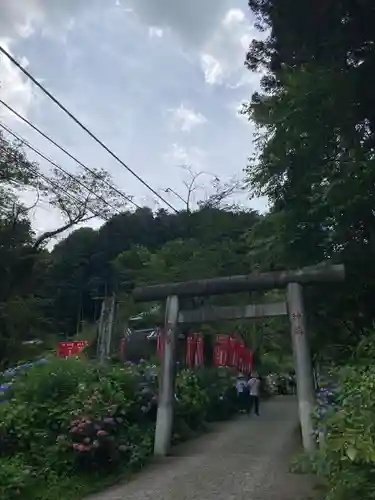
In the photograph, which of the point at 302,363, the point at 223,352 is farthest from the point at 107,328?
the point at 223,352

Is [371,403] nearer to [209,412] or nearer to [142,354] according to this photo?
[209,412]

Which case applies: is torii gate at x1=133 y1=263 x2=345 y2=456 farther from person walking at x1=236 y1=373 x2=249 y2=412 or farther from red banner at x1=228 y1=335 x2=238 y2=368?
red banner at x1=228 y1=335 x2=238 y2=368

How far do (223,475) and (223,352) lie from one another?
12114 millimetres

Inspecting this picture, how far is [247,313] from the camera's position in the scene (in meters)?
9.38

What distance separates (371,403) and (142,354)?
17972 millimetres

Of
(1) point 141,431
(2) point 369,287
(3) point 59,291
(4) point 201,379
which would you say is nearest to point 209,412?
(4) point 201,379

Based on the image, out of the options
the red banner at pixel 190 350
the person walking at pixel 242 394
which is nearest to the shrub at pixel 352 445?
the red banner at pixel 190 350

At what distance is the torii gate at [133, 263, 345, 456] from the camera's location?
8195mm

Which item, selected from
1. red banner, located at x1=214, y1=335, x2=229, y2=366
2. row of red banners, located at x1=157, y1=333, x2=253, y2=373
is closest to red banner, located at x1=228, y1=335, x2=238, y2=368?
row of red banners, located at x1=157, y1=333, x2=253, y2=373

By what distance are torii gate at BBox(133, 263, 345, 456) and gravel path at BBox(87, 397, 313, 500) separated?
2.17ft

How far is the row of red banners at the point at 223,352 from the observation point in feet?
58.1

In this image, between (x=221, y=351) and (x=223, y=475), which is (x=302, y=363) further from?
(x=221, y=351)

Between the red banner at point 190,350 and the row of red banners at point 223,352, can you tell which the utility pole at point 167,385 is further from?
the red banner at point 190,350

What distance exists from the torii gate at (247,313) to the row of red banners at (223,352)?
6.84 meters
